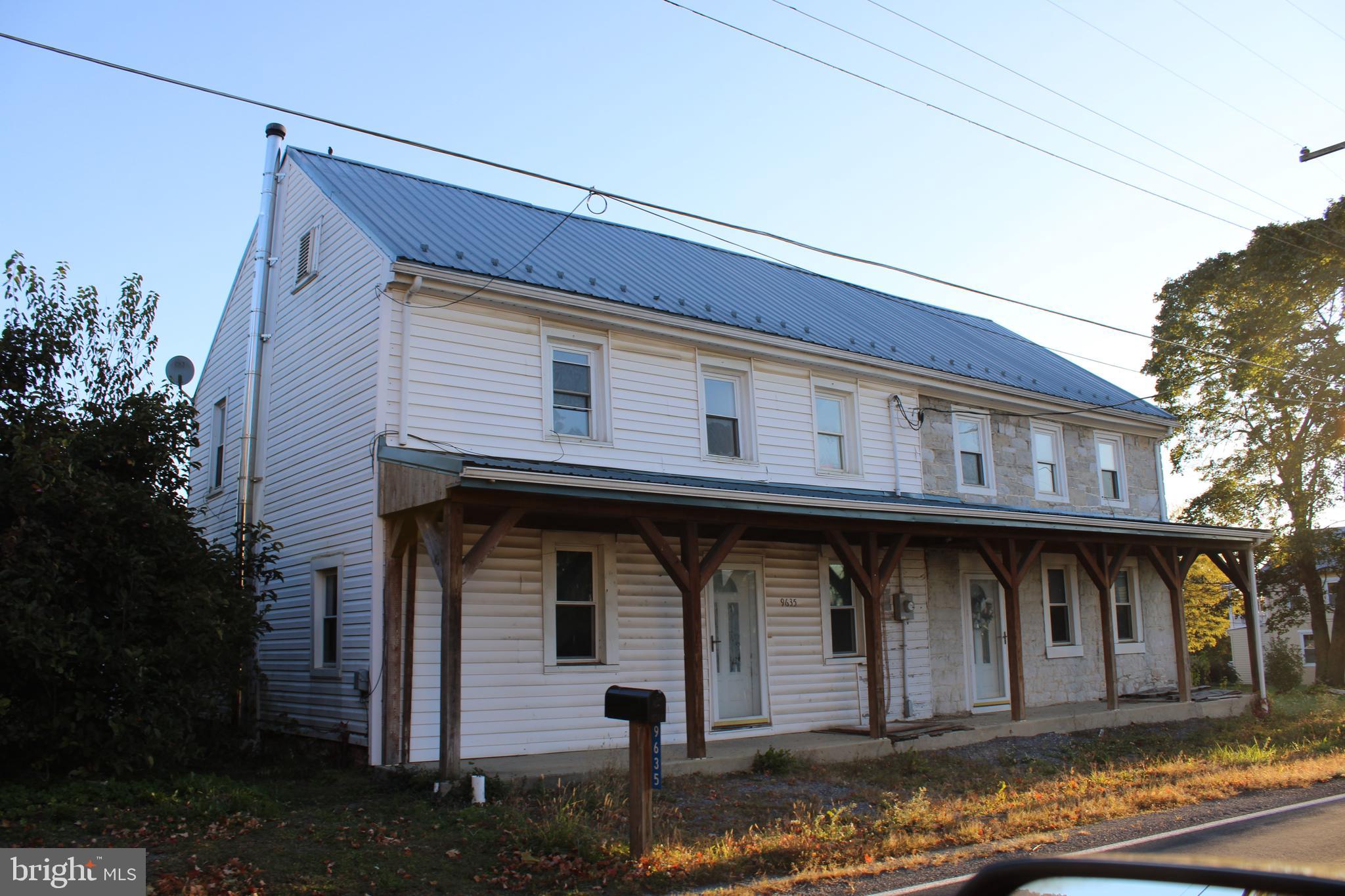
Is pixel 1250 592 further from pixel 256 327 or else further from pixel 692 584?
pixel 256 327

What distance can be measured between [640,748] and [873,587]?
259 inches

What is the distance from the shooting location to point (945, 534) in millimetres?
14977

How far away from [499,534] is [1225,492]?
27.5m

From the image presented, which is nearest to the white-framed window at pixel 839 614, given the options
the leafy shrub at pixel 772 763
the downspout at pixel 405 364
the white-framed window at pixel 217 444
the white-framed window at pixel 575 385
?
the leafy shrub at pixel 772 763

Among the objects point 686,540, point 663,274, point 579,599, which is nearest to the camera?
point 686,540

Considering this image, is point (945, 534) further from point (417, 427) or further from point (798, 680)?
point (417, 427)

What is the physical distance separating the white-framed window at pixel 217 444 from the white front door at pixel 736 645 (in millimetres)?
8509

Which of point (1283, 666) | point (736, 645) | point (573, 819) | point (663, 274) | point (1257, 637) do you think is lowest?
point (1283, 666)

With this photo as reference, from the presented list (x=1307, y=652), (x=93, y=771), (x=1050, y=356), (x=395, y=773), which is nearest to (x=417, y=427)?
(x=395, y=773)

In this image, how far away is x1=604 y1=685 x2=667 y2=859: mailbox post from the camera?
7742 millimetres

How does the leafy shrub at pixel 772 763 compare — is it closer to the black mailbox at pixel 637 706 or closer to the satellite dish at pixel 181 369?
the black mailbox at pixel 637 706

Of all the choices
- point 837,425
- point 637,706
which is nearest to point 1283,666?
point 837,425

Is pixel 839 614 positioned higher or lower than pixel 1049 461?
lower

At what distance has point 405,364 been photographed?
12297mm
